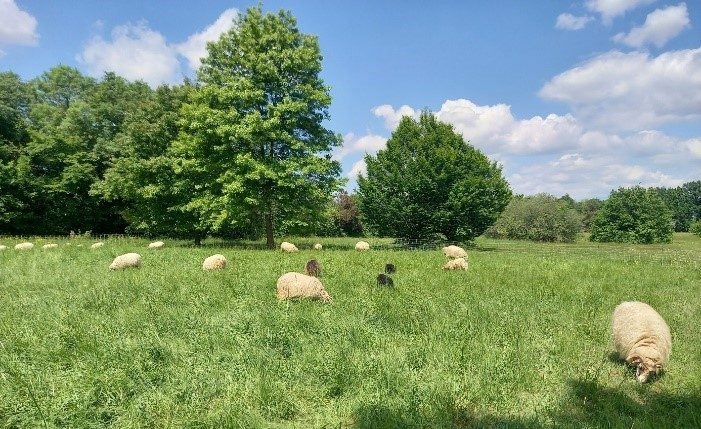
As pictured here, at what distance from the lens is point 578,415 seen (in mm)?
5371

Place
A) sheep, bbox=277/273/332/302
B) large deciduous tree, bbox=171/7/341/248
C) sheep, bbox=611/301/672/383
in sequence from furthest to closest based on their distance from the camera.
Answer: large deciduous tree, bbox=171/7/341/248, sheep, bbox=277/273/332/302, sheep, bbox=611/301/672/383

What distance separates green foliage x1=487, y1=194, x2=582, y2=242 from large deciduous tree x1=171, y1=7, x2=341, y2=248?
145 ft

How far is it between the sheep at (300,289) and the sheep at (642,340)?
20.4 feet

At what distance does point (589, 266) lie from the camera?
18906 mm

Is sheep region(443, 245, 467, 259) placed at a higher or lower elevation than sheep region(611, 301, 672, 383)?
higher

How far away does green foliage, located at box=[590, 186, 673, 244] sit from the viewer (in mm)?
68938

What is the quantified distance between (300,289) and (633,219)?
79382 millimetres

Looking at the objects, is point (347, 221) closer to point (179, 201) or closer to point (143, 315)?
point (179, 201)

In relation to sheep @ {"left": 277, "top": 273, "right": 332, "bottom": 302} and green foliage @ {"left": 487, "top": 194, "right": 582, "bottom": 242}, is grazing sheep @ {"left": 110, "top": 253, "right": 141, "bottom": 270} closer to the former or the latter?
sheep @ {"left": 277, "top": 273, "right": 332, "bottom": 302}

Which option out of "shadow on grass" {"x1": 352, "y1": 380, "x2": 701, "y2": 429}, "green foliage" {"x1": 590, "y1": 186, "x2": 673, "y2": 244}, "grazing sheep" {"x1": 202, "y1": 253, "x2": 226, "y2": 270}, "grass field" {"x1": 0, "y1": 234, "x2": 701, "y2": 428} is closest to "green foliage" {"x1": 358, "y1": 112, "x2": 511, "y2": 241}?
"grazing sheep" {"x1": 202, "y1": 253, "x2": 226, "y2": 270}

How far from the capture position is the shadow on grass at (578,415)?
4.99 metres

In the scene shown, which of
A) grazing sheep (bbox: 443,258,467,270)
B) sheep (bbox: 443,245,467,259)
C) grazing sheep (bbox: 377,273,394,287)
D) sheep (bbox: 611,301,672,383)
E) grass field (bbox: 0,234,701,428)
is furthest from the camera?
sheep (bbox: 443,245,467,259)

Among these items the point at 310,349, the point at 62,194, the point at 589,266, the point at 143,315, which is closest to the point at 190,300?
the point at 143,315

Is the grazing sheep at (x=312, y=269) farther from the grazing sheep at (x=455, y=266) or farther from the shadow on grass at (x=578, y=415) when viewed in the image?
the shadow on grass at (x=578, y=415)
